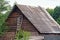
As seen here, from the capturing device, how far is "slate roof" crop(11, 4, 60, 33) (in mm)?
14827

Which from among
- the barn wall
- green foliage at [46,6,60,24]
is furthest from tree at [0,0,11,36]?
green foliage at [46,6,60,24]

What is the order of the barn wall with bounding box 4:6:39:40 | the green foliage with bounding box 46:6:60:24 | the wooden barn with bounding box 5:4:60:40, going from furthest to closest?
the green foliage with bounding box 46:6:60:24
the barn wall with bounding box 4:6:39:40
the wooden barn with bounding box 5:4:60:40

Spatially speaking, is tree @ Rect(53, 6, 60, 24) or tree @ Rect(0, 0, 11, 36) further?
tree @ Rect(53, 6, 60, 24)

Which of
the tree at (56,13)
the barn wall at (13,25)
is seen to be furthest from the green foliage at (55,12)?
the barn wall at (13,25)

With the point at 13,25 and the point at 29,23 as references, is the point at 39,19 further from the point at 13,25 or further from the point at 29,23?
the point at 13,25

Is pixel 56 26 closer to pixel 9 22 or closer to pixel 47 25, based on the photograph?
pixel 47 25

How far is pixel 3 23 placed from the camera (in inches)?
626

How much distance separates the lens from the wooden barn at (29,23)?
14.7 meters

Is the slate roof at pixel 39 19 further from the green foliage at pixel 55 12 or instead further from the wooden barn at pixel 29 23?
the green foliage at pixel 55 12

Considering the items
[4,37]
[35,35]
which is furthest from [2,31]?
[35,35]

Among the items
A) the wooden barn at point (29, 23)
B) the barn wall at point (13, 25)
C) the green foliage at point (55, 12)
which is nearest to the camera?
the wooden barn at point (29, 23)

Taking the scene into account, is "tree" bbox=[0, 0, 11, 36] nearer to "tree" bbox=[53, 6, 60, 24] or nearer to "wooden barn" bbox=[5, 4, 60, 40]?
"wooden barn" bbox=[5, 4, 60, 40]

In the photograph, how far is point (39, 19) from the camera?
621 inches

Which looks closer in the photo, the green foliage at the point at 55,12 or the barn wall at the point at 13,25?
the barn wall at the point at 13,25
